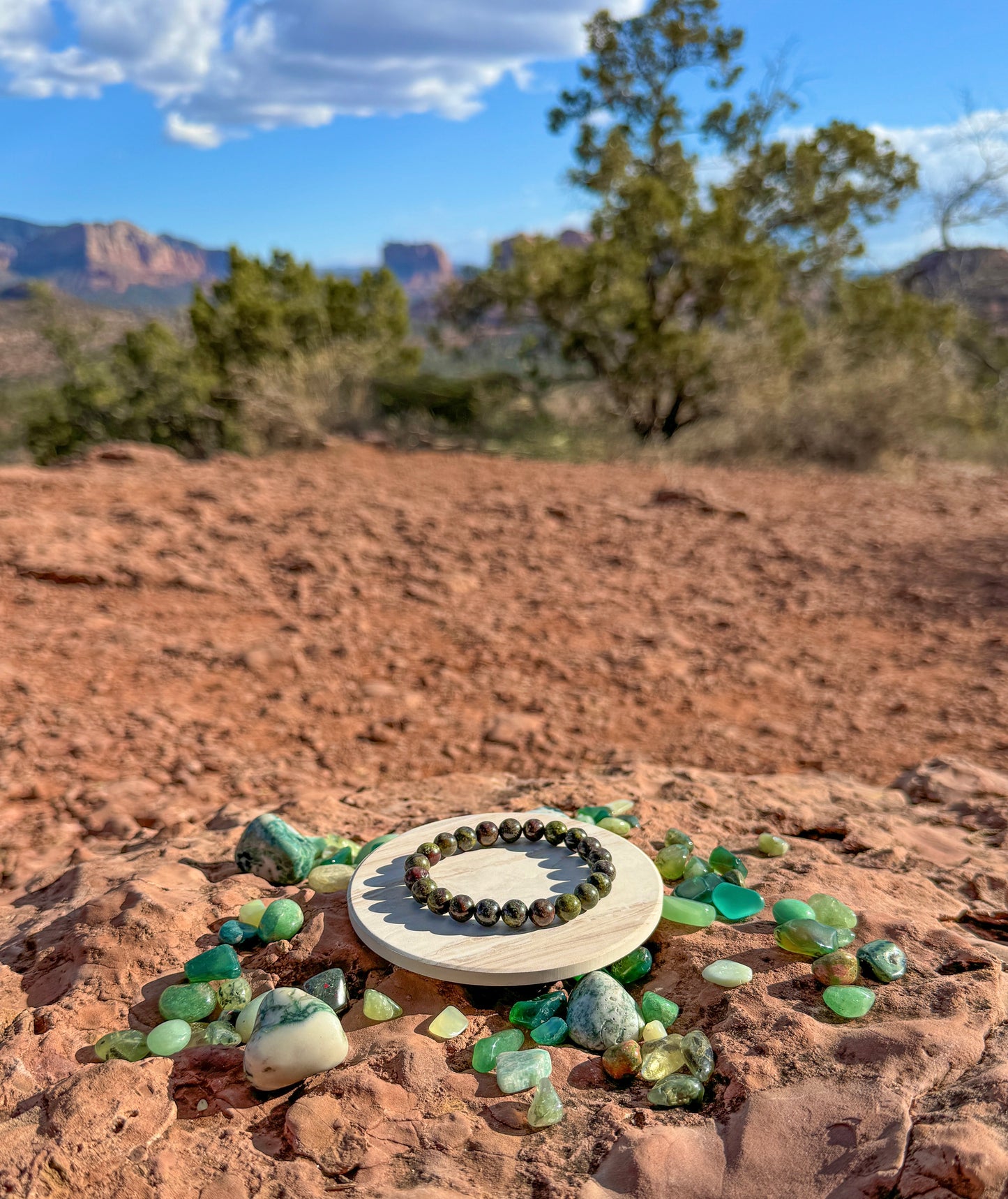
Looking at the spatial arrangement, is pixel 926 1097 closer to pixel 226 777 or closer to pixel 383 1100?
pixel 383 1100

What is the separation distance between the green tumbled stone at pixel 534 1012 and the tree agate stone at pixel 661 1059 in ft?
0.65

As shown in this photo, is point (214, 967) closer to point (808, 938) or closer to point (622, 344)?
point (808, 938)

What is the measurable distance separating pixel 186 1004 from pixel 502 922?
674mm

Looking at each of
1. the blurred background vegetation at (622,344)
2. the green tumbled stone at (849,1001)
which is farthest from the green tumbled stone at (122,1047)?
the blurred background vegetation at (622,344)

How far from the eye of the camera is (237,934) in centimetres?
193

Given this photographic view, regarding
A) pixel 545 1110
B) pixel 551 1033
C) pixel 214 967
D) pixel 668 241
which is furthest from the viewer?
pixel 668 241

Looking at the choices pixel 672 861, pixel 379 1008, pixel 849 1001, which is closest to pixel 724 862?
pixel 672 861

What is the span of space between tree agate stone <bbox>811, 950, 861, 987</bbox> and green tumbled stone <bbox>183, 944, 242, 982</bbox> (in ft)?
4.02

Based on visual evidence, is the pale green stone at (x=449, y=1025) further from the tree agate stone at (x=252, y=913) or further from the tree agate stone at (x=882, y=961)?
the tree agate stone at (x=882, y=961)

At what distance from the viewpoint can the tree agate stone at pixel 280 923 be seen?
1.92 m

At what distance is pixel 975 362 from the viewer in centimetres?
1642

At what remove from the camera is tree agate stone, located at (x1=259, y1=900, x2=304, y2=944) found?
1.92 meters

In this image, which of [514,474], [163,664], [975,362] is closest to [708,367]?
[514,474]

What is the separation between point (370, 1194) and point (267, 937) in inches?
29.0
